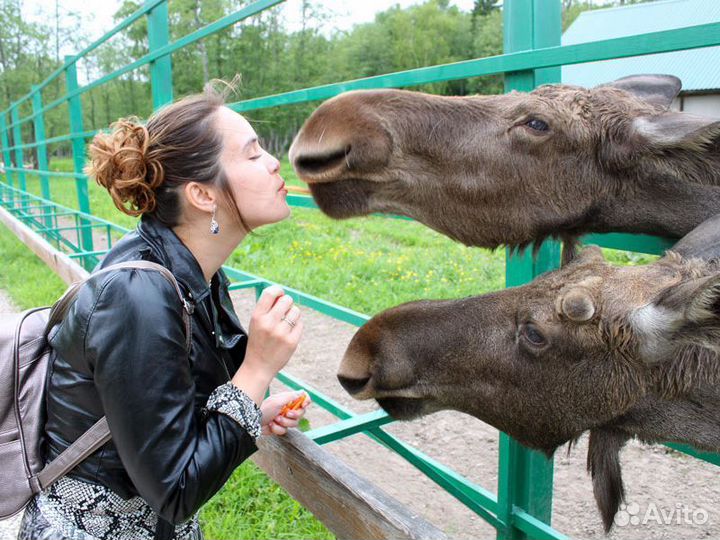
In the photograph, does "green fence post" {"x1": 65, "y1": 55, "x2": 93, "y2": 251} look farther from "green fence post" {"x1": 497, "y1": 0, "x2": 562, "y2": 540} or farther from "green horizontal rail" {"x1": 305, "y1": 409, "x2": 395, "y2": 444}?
"green fence post" {"x1": 497, "y1": 0, "x2": 562, "y2": 540}

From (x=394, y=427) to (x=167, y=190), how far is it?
10.3ft

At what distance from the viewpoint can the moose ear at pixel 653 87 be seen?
2.23m

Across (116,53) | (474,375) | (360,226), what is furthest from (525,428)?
(116,53)

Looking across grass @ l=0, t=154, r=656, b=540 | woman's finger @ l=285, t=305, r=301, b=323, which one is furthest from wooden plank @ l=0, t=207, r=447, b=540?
grass @ l=0, t=154, r=656, b=540

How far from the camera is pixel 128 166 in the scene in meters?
1.87

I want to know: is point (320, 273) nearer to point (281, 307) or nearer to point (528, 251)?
point (528, 251)

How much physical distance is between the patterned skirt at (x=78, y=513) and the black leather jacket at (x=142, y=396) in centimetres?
5

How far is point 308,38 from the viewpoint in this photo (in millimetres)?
29047

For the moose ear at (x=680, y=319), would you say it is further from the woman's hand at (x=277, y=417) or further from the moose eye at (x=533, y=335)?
the woman's hand at (x=277, y=417)

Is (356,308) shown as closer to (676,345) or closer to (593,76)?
(593,76)

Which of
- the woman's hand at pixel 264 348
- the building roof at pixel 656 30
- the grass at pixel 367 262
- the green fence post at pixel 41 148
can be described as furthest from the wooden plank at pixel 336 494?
the green fence post at pixel 41 148

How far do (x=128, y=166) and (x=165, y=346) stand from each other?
59 cm

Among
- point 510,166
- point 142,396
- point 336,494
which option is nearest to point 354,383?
point 336,494

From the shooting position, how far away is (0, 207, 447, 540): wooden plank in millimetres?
1704
